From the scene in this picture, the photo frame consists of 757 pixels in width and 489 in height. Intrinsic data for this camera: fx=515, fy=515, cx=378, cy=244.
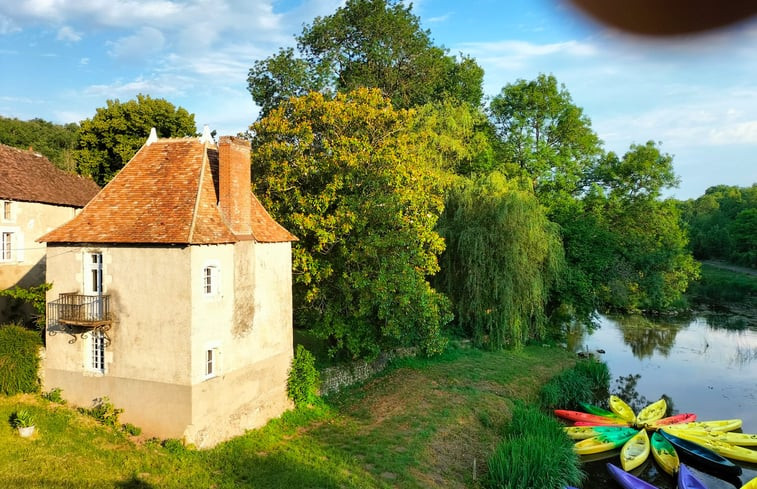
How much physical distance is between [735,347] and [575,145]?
617 inches

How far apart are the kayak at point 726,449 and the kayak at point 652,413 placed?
6.14ft

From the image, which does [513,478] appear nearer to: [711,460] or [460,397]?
[460,397]

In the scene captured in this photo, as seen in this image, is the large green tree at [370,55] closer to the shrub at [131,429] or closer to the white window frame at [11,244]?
the white window frame at [11,244]

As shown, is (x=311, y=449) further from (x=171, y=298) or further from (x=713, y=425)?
(x=713, y=425)

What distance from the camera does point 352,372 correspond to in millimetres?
21219

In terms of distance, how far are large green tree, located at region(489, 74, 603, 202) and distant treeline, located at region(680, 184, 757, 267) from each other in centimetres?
2518

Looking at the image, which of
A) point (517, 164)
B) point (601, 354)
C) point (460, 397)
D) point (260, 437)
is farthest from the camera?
point (517, 164)

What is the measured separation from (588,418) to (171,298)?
16.2 meters


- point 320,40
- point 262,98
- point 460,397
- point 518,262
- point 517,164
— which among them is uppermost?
point 320,40

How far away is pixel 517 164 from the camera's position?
109 ft

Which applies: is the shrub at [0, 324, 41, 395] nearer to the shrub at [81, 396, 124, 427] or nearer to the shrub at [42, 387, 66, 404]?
the shrub at [42, 387, 66, 404]

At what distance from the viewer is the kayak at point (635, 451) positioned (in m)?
17.2

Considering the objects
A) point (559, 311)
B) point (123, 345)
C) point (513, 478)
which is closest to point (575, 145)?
point (559, 311)

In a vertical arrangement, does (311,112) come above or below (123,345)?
above
